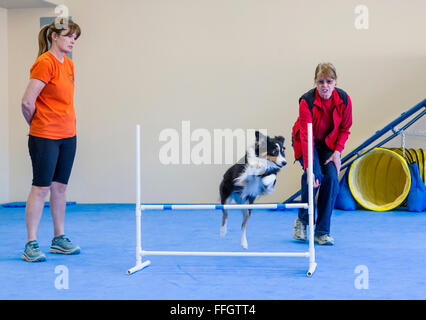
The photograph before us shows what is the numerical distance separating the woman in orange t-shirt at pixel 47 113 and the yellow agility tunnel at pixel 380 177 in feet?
9.99

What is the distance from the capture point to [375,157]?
18.2ft

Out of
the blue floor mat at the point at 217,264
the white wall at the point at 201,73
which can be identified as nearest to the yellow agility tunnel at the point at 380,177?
the white wall at the point at 201,73

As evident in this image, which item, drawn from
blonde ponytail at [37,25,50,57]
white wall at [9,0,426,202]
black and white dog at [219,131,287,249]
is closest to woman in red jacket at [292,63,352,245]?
black and white dog at [219,131,287,249]

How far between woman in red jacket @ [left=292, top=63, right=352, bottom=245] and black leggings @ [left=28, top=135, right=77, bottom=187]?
54.0 inches

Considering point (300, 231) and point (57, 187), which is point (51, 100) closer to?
point (57, 187)

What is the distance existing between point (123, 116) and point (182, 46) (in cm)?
97

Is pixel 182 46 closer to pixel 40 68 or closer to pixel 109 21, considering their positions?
pixel 109 21

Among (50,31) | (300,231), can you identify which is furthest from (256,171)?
(50,31)

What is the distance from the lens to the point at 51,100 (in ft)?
9.50

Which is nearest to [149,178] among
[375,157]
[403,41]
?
[375,157]

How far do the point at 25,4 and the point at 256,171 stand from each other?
4.09 meters

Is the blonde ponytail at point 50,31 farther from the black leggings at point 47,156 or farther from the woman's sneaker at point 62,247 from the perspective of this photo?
the woman's sneaker at point 62,247

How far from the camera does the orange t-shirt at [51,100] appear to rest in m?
2.83

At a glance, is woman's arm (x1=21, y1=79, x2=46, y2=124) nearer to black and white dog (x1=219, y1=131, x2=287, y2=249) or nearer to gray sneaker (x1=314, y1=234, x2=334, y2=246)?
black and white dog (x1=219, y1=131, x2=287, y2=249)
